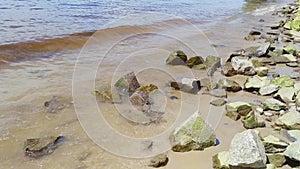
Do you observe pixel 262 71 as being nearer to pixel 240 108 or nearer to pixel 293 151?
pixel 240 108

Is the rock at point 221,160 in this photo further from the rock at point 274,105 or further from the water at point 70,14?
the water at point 70,14

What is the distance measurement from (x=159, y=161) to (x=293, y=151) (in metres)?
1.27

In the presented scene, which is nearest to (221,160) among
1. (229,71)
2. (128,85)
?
(128,85)

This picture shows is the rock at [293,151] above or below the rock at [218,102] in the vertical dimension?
above

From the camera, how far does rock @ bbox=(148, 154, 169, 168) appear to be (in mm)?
3145

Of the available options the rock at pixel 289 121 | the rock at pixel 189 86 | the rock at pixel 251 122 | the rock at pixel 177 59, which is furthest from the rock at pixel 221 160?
the rock at pixel 177 59

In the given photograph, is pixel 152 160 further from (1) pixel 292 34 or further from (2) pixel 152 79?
(1) pixel 292 34

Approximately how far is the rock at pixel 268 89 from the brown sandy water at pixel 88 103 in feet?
0.64

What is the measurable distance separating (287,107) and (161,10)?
543 inches

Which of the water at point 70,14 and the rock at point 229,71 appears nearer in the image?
the rock at point 229,71

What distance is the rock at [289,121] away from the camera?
3.76 m

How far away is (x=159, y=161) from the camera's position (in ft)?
10.4

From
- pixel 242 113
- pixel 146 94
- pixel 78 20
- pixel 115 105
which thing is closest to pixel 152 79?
pixel 146 94

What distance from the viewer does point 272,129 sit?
387 cm
